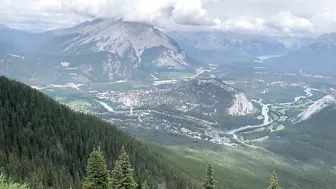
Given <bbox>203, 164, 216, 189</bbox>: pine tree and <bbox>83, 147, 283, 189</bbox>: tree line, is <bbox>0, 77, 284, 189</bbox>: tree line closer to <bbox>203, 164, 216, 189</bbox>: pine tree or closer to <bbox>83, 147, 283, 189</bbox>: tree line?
<bbox>83, 147, 283, 189</bbox>: tree line

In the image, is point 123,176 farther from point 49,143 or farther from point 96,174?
point 49,143

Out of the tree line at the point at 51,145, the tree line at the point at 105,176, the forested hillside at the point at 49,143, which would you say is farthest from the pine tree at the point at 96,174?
the forested hillside at the point at 49,143

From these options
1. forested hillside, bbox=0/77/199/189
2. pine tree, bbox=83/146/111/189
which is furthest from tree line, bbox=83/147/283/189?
forested hillside, bbox=0/77/199/189

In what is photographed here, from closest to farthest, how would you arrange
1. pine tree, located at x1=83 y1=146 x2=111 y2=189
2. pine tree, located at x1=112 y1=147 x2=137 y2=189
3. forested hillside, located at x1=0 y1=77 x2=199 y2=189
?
pine tree, located at x1=83 y1=146 x2=111 y2=189
pine tree, located at x1=112 y1=147 x2=137 y2=189
forested hillside, located at x1=0 y1=77 x2=199 y2=189

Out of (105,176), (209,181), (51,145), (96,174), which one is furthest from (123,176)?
(51,145)

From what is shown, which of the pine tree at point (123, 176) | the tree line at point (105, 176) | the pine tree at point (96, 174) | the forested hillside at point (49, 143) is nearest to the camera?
the pine tree at point (96, 174)

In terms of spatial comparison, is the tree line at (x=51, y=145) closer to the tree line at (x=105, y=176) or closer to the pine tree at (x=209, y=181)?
the tree line at (x=105, y=176)
